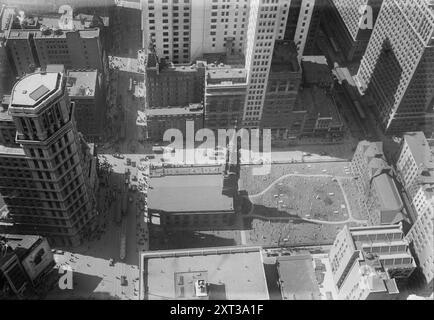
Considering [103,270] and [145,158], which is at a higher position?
[145,158]

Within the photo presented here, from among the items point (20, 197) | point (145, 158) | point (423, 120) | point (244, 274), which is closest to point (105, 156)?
point (145, 158)

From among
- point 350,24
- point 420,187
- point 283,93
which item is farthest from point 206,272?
point 350,24

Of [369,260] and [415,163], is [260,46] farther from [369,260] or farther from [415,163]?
[369,260]

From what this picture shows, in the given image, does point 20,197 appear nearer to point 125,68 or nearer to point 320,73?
point 125,68

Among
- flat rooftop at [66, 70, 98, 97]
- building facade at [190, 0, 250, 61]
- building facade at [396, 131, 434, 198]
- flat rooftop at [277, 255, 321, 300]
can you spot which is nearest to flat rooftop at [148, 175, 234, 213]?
flat rooftop at [277, 255, 321, 300]

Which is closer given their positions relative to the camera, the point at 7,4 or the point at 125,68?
the point at 7,4

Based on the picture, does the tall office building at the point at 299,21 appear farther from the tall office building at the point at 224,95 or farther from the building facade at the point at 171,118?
the building facade at the point at 171,118

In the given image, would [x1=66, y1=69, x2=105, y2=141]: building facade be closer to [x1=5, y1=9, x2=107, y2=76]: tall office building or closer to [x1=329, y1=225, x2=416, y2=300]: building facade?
[x1=5, y1=9, x2=107, y2=76]: tall office building

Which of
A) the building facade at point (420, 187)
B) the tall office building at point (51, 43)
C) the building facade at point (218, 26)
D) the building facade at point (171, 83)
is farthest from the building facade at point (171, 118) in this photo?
the building facade at point (420, 187)
